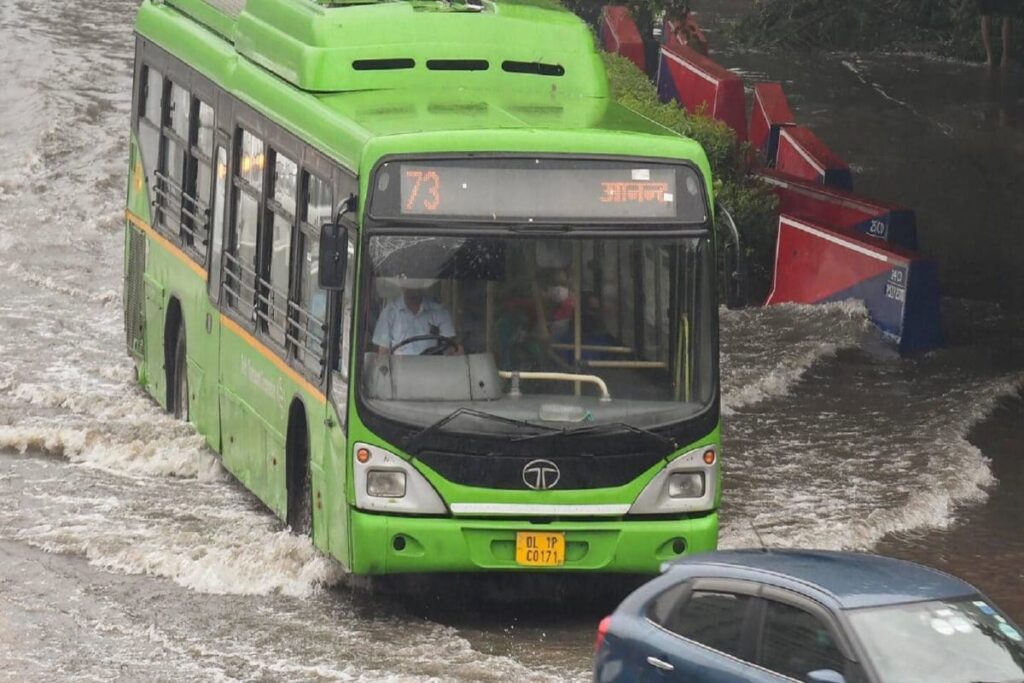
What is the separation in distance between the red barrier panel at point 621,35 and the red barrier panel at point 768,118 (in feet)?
6.41

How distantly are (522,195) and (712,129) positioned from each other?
11792 mm

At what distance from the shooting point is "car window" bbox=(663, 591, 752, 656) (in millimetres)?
8461

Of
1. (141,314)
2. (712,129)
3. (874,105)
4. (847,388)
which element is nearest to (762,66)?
(874,105)

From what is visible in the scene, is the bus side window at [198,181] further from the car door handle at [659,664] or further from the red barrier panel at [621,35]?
the red barrier panel at [621,35]

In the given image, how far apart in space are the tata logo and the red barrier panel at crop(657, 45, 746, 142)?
645 inches

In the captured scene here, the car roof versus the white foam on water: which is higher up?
the car roof

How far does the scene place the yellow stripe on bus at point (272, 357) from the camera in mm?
12797

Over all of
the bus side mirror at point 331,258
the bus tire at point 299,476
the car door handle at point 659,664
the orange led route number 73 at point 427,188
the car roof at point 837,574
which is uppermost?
the orange led route number 73 at point 427,188

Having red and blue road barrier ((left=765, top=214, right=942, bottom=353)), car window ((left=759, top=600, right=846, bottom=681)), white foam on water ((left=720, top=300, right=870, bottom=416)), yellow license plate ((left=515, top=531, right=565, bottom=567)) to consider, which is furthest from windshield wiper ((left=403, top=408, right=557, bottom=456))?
red and blue road barrier ((left=765, top=214, right=942, bottom=353))

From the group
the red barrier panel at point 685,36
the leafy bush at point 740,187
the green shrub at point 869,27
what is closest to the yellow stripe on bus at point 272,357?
the leafy bush at point 740,187

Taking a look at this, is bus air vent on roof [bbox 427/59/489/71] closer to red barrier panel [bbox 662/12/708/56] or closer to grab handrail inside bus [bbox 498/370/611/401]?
grab handrail inside bus [bbox 498/370/611/401]

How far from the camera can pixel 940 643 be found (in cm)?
810

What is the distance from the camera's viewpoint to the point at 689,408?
1201 cm

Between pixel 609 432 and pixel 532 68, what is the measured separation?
304cm
